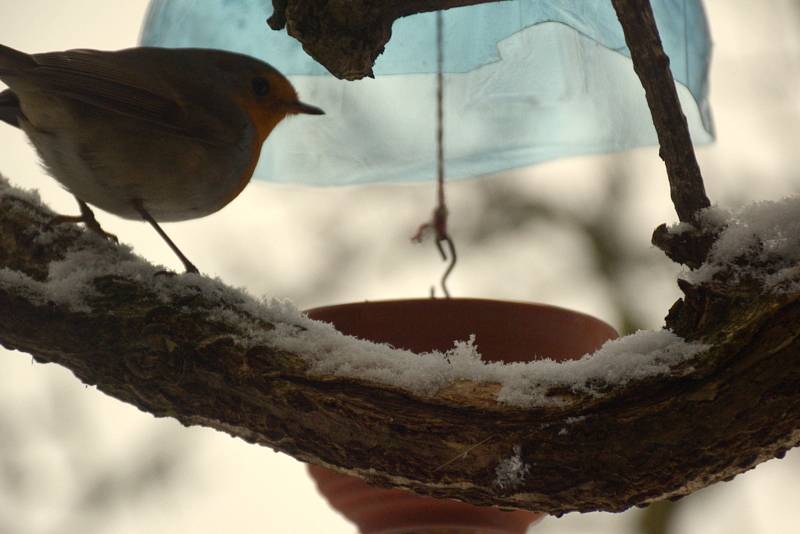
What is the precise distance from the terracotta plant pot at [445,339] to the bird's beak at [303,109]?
31.2 inches

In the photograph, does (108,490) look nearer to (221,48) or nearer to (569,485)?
(221,48)

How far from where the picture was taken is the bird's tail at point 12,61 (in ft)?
7.76

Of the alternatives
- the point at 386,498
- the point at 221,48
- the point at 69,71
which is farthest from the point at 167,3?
the point at 386,498

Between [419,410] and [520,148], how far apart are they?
144 cm

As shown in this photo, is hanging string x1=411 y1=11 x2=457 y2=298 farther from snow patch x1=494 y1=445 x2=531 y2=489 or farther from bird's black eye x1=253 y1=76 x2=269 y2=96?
snow patch x1=494 y1=445 x2=531 y2=489

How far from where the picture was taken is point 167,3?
106 inches

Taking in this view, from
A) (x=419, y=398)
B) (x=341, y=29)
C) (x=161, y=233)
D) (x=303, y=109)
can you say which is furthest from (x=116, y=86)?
(x=419, y=398)

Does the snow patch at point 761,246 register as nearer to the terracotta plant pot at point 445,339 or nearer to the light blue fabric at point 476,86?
the terracotta plant pot at point 445,339

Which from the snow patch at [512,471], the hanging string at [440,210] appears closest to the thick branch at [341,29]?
the hanging string at [440,210]

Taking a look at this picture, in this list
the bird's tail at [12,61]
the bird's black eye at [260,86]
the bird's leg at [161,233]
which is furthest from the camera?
the bird's black eye at [260,86]

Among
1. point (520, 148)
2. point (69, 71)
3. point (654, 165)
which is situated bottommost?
point (69, 71)

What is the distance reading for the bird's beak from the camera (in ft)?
9.13

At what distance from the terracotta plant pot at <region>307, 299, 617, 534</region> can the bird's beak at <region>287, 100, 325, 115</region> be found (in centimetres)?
79

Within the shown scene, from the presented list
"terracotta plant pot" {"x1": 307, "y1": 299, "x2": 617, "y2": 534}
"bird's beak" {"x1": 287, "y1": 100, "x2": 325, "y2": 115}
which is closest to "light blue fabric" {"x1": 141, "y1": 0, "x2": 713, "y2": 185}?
"bird's beak" {"x1": 287, "y1": 100, "x2": 325, "y2": 115}
